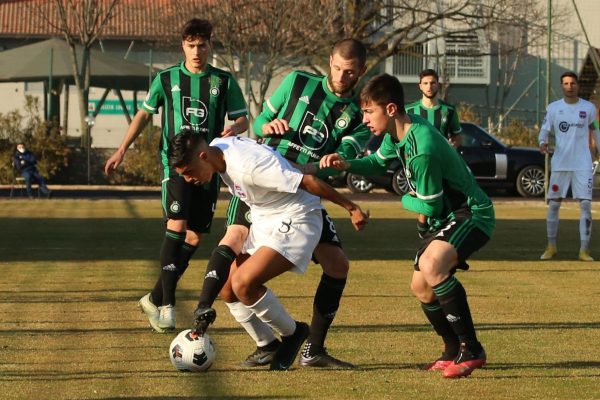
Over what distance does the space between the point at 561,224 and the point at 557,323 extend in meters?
11.6

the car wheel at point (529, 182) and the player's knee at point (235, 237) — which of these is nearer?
the player's knee at point (235, 237)

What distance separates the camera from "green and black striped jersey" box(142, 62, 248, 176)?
9422 mm

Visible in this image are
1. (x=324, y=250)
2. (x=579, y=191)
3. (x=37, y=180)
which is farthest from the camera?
(x=37, y=180)

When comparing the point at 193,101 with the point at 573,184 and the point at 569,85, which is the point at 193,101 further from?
the point at 573,184

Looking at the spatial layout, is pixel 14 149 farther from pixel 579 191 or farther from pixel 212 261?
pixel 212 261

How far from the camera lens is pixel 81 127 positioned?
36.9 meters

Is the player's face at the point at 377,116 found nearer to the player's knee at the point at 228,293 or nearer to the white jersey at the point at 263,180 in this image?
the white jersey at the point at 263,180

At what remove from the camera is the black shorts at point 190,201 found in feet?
30.6

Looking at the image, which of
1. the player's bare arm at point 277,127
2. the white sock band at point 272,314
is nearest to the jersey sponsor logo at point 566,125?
the player's bare arm at point 277,127

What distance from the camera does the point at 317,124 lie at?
8250 mm

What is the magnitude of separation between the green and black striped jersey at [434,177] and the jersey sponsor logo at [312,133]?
1.95 ft

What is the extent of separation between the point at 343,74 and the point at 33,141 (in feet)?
87.1

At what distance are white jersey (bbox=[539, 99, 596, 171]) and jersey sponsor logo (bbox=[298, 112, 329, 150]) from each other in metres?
7.32

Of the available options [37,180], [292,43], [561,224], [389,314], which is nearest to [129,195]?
[37,180]
